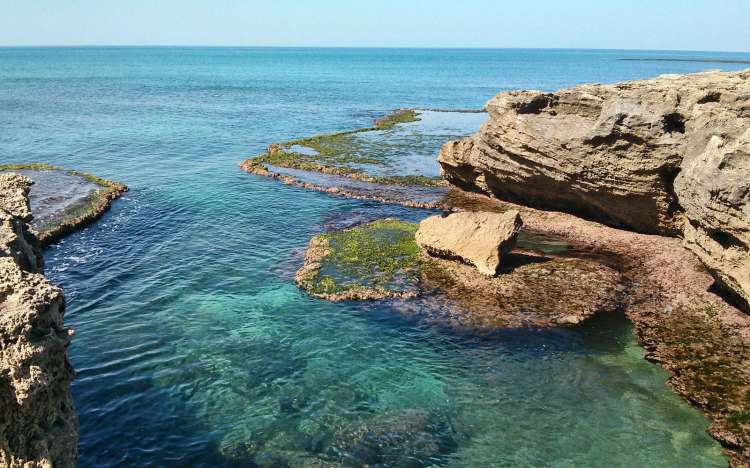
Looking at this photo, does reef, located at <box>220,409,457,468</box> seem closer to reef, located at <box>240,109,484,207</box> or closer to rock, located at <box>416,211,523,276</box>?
rock, located at <box>416,211,523,276</box>

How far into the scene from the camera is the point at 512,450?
17.1 meters

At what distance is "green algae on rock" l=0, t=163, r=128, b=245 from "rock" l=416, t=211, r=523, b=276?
25.1 meters

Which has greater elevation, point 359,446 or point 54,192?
point 54,192

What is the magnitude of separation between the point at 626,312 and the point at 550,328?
4.35 m

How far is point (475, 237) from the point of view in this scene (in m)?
29.8

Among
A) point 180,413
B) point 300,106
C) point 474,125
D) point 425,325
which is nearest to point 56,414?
point 180,413

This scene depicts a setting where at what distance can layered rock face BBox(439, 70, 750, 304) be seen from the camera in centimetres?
2302

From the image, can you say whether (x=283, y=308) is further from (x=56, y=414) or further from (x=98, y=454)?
(x=56, y=414)

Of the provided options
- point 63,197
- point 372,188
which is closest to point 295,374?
point 372,188

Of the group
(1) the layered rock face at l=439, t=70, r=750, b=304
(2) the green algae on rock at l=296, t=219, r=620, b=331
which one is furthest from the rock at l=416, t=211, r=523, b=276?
(1) the layered rock face at l=439, t=70, r=750, b=304

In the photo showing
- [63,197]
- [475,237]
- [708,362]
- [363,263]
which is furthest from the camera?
[63,197]

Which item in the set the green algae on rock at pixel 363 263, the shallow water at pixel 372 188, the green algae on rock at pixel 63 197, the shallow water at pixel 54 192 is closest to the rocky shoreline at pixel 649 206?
the green algae on rock at pixel 363 263

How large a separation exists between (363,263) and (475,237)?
681 cm

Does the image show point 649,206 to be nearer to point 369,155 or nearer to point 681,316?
point 681,316
